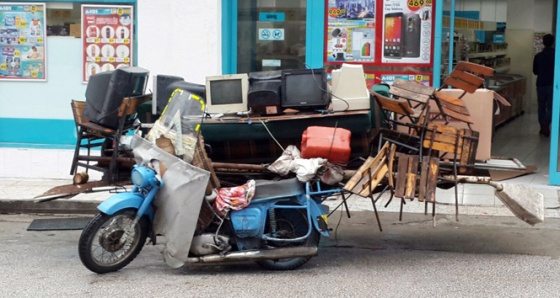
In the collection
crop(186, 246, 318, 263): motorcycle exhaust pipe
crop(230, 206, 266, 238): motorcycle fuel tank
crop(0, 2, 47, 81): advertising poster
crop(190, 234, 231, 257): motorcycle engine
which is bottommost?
crop(186, 246, 318, 263): motorcycle exhaust pipe

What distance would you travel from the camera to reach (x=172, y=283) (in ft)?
22.9

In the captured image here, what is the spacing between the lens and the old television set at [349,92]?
7.87 meters

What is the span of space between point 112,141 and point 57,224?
4.90 ft

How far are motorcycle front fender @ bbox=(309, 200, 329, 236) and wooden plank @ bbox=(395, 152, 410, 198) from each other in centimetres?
65

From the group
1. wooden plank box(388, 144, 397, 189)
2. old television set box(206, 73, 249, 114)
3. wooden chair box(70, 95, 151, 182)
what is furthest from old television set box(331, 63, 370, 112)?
wooden chair box(70, 95, 151, 182)

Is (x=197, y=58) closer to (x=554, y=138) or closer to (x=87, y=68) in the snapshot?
(x=87, y=68)

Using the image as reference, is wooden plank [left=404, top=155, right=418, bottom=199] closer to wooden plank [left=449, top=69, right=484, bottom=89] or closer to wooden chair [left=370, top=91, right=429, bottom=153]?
wooden chair [left=370, top=91, right=429, bottom=153]

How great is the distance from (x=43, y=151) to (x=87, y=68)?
122 centimetres

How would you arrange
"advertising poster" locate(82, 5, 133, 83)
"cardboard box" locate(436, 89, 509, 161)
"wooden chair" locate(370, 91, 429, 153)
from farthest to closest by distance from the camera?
"advertising poster" locate(82, 5, 133, 83)
"cardboard box" locate(436, 89, 509, 161)
"wooden chair" locate(370, 91, 429, 153)

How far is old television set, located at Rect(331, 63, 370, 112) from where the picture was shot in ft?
25.8

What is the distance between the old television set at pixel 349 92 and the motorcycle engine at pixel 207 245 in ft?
5.26

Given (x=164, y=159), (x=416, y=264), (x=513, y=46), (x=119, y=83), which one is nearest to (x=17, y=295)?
(x=164, y=159)

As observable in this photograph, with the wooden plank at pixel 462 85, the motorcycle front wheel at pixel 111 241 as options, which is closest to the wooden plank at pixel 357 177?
the wooden plank at pixel 462 85

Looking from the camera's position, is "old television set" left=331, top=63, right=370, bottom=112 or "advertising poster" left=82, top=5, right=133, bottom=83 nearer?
"old television set" left=331, top=63, right=370, bottom=112
